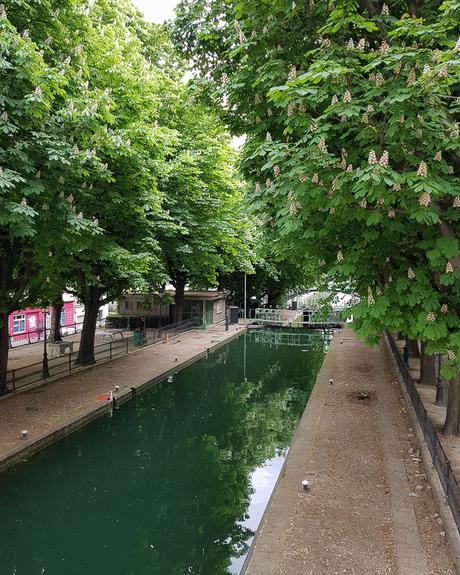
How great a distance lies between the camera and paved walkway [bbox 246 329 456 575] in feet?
23.6

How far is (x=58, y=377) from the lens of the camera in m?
19.9

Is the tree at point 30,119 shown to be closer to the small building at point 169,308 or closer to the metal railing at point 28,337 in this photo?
the metal railing at point 28,337

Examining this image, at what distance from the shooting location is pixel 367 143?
7.59 meters

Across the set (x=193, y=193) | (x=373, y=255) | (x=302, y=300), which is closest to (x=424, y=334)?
(x=373, y=255)

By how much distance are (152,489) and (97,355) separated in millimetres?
15267

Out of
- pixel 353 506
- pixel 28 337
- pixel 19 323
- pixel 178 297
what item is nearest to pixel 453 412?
pixel 353 506

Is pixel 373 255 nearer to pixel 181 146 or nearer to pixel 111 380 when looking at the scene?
pixel 111 380

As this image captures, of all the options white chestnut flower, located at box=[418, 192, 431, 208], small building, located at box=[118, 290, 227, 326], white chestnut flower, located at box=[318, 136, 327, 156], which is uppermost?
white chestnut flower, located at box=[318, 136, 327, 156]

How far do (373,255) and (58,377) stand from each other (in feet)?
50.0

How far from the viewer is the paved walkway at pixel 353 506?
7.21 meters

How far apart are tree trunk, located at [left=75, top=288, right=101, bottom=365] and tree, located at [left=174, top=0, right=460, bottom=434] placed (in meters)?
14.9

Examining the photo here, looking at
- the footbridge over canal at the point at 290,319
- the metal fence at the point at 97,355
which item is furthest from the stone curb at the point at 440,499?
the footbridge over canal at the point at 290,319

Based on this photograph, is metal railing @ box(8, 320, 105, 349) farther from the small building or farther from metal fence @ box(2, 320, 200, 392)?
the small building

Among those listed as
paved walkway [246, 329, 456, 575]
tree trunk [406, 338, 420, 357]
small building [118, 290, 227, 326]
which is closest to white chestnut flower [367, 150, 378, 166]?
paved walkway [246, 329, 456, 575]
